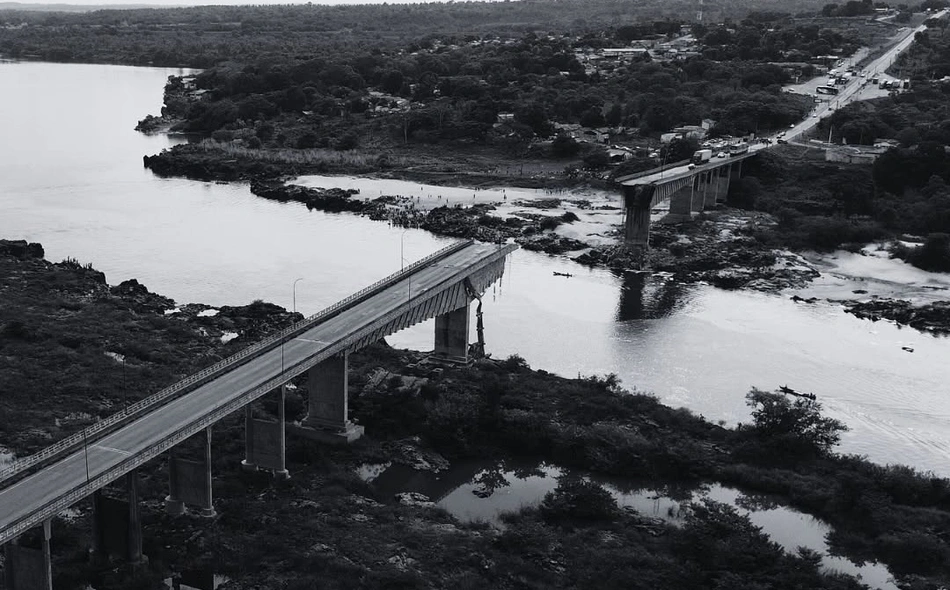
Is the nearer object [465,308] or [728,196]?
[465,308]

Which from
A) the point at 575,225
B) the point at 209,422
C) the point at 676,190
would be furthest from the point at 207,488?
the point at 676,190

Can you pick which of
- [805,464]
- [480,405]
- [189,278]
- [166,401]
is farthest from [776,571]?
[189,278]

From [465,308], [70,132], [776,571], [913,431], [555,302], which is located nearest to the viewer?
[776,571]

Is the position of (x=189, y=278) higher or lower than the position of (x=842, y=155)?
lower

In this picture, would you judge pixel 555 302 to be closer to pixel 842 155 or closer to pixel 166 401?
pixel 166 401

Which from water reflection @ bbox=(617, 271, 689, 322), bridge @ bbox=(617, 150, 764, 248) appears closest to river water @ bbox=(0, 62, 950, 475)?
water reflection @ bbox=(617, 271, 689, 322)

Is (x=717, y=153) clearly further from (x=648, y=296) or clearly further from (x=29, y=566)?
(x=29, y=566)

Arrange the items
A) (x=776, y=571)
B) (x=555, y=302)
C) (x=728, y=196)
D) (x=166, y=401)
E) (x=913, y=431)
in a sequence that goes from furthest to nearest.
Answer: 1. (x=728, y=196)
2. (x=555, y=302)
3. (x=913, y=431)
4. (x=166, y=401)
5. (x=776, y=571)
